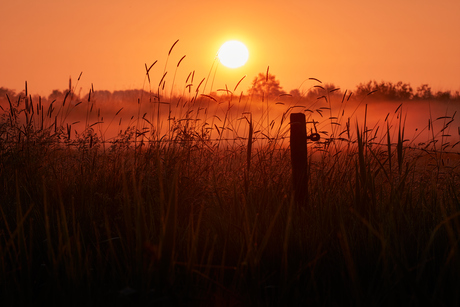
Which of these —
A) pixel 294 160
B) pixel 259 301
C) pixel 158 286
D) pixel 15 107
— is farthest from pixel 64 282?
pixel 15 107

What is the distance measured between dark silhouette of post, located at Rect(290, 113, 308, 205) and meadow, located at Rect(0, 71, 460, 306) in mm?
86

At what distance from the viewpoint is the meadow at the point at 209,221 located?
1.82 m

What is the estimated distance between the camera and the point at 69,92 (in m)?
4.59

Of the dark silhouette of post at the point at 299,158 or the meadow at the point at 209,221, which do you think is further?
the dark silhouette of post at the point at 299,158

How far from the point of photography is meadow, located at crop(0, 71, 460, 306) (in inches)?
71.7

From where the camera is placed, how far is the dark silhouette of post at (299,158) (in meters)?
3.32

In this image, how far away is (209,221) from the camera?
2.68m

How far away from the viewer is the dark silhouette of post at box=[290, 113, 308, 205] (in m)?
3.32

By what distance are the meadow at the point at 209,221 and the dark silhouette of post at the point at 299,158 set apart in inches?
3.4

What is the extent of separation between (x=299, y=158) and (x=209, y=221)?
1129 mm

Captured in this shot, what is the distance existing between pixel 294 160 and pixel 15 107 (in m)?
2.71

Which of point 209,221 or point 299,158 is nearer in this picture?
point 209,221

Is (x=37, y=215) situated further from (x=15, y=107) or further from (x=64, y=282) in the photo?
(x=15, y=107)

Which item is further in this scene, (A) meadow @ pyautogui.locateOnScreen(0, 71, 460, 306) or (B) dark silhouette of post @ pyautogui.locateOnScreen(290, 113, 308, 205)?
(B) dark silhouette of post @ pyautogui.locateOnScreen(290, 113, 308, 205)
